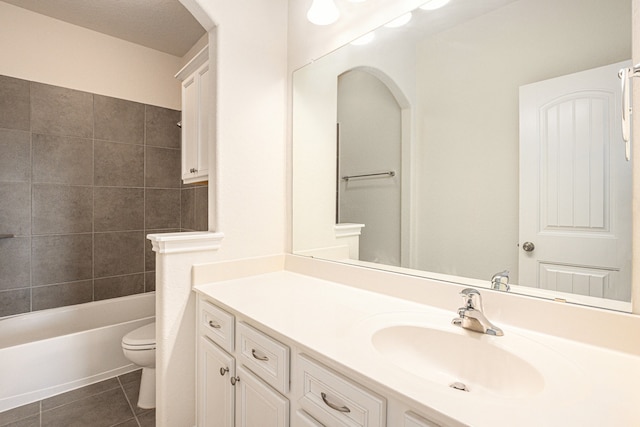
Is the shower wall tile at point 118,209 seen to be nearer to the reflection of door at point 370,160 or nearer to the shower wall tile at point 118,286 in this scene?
the shower wall tile at point 118,286

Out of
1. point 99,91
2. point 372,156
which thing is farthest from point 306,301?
point 99,91

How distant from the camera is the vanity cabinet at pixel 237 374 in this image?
100cm

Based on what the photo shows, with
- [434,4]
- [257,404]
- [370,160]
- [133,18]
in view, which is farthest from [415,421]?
[133,18]

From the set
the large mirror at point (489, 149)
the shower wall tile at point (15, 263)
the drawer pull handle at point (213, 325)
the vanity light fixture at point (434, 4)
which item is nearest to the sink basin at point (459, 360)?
the large mirror at point (489, 149)

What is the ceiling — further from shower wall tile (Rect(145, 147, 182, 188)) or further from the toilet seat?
the toilet seat

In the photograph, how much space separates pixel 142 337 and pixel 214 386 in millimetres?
954

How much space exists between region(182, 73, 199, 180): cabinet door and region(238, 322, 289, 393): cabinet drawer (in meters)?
1.30

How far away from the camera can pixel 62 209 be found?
253cm

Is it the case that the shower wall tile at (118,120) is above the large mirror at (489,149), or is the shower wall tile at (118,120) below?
above

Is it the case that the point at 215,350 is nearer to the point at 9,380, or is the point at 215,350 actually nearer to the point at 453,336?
the point at 453,336

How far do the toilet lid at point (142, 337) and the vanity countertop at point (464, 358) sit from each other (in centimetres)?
84

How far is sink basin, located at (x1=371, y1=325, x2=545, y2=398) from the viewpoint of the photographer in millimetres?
823

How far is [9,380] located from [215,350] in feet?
5.21

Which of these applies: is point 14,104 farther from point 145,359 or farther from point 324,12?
point 324,12
